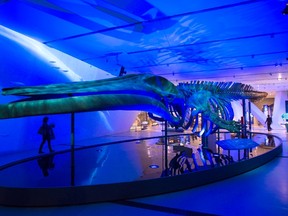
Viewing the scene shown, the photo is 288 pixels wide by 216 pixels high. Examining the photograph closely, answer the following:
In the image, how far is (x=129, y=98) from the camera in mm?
3176

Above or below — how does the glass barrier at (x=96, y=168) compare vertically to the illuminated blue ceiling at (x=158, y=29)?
below

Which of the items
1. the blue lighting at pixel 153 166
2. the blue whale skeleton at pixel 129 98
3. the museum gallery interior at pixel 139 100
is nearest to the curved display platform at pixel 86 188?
the museum gallery interior at pixel 139 100

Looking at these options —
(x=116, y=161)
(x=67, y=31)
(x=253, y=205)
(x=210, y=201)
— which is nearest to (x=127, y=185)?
(x=210, y=201)

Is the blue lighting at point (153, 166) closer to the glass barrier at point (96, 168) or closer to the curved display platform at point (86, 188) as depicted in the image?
the glass barrier at point (96, 168)

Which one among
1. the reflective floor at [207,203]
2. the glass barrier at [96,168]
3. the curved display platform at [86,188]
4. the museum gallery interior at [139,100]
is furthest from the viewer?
the glass barrier at [96,168]

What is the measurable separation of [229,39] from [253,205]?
6.18 meters

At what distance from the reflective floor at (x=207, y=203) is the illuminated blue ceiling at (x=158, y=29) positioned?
409cm

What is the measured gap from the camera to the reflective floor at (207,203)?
3.30 metres

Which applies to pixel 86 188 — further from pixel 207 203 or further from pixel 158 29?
pixel 158 29

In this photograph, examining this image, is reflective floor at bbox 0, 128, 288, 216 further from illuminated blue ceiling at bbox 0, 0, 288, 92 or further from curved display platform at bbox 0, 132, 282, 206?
illuminated blue ceiling at bbox 0, 0, 288, 92

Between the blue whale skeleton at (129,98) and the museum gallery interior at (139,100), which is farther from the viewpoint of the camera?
the museum gallery interior at (139,100)

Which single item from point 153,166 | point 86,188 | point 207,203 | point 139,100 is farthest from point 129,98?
point 153,166

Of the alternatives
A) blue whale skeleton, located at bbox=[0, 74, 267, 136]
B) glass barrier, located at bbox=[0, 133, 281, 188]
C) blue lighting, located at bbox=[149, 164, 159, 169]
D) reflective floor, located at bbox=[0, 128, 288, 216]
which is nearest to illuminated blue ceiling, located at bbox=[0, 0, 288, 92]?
blue whale skeleton, located at bbox=[0, 74, 267, 136]

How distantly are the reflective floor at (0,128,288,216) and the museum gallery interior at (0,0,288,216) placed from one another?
17 millimetres
